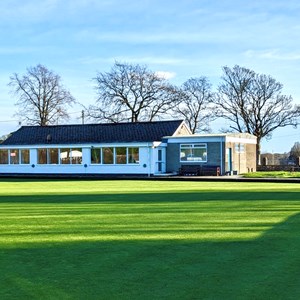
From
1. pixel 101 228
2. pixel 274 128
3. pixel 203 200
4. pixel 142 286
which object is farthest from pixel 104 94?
pixel 142 286

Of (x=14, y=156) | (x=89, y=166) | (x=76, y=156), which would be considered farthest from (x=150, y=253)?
(x=14, y=156)

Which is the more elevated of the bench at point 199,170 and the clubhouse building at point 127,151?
the clubhouse building at point 127,151

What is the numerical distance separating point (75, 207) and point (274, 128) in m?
43.5

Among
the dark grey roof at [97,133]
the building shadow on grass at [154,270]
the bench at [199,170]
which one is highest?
the dark grey roof at [97,133]

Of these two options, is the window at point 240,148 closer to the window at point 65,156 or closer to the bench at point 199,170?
the bench at point 199,170

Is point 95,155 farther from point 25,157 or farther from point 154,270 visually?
point 154,270

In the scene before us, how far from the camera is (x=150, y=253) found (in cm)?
731

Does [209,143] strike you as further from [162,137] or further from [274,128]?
[274,128]

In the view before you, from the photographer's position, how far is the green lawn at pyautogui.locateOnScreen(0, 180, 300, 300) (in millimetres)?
5402

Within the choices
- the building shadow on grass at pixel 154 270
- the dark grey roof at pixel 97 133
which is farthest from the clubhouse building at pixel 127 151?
the building shadow on grass at pixel 154 270

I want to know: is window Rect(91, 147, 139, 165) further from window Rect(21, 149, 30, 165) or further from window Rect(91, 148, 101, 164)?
window Rect(21, 149, 30, 165)

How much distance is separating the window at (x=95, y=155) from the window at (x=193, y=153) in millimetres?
6324

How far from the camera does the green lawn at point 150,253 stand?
5402 mm

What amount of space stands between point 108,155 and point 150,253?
106 ft
